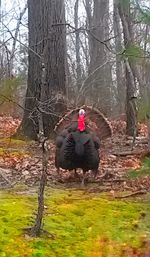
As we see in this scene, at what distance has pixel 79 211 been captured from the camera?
562cm

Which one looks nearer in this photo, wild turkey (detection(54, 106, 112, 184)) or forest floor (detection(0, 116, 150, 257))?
forest floor (detection(0, 116, 150, 257))

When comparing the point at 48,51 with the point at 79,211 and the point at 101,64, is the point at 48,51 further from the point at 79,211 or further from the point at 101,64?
the point at 101,64

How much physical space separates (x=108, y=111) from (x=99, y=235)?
637 inches

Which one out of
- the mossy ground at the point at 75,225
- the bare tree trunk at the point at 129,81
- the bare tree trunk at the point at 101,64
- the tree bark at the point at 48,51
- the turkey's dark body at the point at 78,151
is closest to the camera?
the mossy ground at the point at 75,225

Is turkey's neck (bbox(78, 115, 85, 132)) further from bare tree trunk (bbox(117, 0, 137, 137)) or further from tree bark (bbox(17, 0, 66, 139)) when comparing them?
tree bark (bbox(17, 0, 66, 139))

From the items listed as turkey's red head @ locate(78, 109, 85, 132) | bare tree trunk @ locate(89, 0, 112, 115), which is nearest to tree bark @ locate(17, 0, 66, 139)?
turkey's red head @ locate(78, 109, 85, 132)

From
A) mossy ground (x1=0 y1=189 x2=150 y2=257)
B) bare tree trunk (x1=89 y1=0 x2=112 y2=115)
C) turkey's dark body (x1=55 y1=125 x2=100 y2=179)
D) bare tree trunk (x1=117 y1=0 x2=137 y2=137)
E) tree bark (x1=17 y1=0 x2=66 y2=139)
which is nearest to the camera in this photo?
mossy ground (x1=0 y1=189 x2=150 y2=257)

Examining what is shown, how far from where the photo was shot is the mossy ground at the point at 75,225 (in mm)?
4426

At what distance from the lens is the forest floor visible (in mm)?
4492

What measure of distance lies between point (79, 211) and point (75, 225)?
50 centimetres

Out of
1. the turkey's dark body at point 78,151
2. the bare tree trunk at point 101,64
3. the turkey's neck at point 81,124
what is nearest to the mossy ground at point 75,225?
the turkey's dark body at point 78,151

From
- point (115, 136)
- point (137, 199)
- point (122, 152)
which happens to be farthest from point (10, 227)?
point (115, 136)

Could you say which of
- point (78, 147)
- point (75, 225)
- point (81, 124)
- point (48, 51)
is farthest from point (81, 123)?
point (48, 51)

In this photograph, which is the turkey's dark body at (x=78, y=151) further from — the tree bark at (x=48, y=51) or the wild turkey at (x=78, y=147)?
the tree bark at (x=48, y=51)
